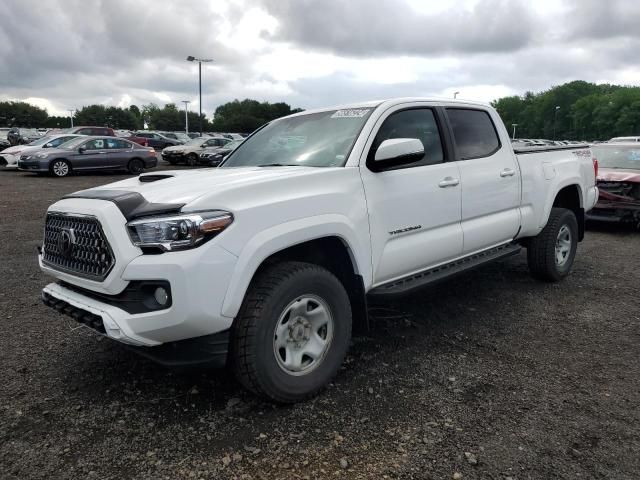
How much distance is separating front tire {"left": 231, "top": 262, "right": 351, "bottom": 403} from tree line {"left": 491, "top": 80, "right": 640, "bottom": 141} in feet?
320

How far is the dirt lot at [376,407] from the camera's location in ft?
8.34

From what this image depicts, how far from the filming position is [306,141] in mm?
3936

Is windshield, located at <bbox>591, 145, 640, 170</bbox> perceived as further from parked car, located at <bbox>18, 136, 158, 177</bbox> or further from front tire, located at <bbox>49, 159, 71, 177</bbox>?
front tire, located at <bbox>49, 159, 71, 177</bbox>

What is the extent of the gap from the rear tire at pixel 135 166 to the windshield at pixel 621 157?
16.0m

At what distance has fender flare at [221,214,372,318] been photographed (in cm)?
265

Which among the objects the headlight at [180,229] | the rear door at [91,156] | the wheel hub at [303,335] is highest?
the rear door at [91,156]

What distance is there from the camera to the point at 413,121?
4059 mm

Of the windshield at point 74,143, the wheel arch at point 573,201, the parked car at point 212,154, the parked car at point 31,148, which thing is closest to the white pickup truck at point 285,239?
the wheel arch at point 573,201

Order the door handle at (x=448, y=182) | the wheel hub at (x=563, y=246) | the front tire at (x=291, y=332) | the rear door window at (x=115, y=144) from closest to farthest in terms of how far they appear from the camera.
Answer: the front tire at (x=291, y=332), the door handle at (x=448, y=182), the wheel hub at (x=563, y=246), the rear door window at (x=115, y=144)

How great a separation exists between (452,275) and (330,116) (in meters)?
1.59

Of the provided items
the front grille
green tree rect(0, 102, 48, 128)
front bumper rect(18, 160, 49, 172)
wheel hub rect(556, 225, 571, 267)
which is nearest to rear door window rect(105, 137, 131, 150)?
front bumper rect(18, 160, 49, 172)

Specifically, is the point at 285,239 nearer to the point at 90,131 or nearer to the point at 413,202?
the point at 413,202

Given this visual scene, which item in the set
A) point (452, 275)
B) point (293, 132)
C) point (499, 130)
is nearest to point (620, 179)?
point (499, 130)

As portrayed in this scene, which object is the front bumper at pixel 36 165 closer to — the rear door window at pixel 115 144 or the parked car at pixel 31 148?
the parked car at pixel 31 148
